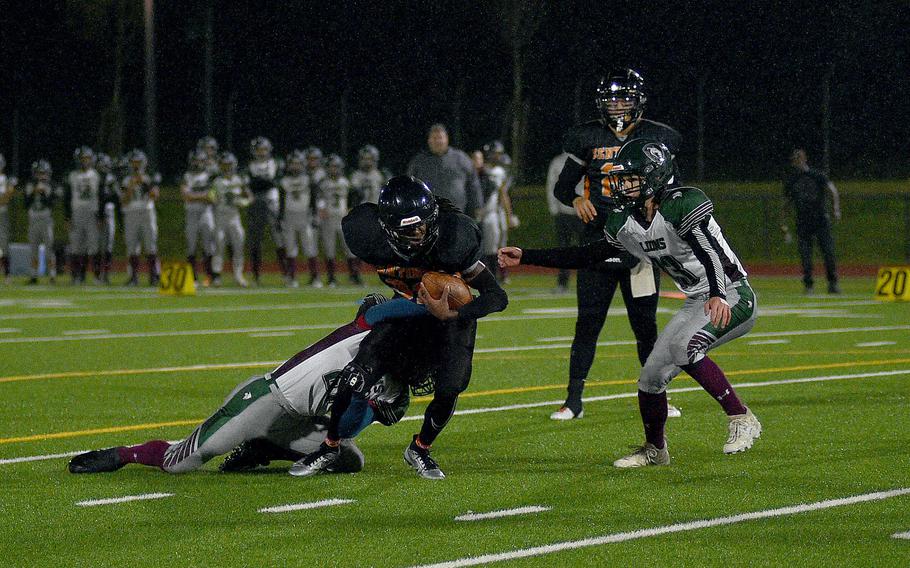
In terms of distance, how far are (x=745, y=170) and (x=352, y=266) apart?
13.5m

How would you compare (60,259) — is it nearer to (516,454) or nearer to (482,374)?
(482,374)

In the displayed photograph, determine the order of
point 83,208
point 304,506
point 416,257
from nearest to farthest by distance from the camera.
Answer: point 304,506 → point 416,257 → point 83,208

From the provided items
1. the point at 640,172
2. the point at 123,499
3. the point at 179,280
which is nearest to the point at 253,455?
the point at 123,499

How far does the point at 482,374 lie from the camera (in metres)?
10.4

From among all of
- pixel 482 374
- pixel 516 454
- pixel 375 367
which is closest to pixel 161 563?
pixel 375 367

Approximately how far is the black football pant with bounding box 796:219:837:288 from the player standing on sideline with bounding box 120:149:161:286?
854 cm

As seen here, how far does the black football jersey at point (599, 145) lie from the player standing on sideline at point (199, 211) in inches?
499

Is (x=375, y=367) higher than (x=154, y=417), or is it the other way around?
(x=375, y=367)

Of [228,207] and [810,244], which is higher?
[228,207]

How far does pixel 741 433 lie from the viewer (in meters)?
6.80

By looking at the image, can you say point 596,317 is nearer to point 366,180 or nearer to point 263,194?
point 263,194

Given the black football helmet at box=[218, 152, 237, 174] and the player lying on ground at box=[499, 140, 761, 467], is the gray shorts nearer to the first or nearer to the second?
the player lying on ground at box=[499, 140, 761, 467]

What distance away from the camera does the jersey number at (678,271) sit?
681cm

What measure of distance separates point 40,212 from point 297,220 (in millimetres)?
4132
